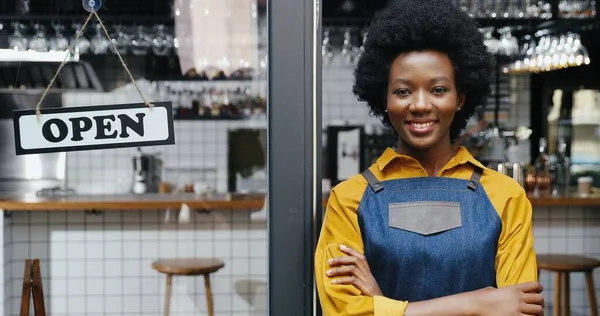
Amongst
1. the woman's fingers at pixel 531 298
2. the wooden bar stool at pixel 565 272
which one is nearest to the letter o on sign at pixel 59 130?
the woman's fingers at pixel 531 298

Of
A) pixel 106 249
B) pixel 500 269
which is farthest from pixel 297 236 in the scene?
pixel 106 249

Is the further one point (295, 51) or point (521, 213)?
point (295, 51)

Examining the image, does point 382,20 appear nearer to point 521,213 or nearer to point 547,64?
point 521,213

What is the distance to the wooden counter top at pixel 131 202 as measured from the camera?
423 centimetres

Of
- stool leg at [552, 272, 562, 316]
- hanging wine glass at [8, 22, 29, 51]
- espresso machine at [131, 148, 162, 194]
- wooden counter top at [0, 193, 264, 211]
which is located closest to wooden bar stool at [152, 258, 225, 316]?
wooden counter top at [0, 193, 264, 211]

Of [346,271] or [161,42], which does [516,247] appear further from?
[161,42]

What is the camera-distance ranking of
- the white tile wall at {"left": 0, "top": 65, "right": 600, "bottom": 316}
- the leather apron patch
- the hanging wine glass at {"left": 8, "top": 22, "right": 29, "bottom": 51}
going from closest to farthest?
the leather apron patch
the hanging wine glass at {"left": 8, "top": 22, "right": 29, "bottom": 51}
the white tile wall at {"left": 0, "top": 65, "right": 600, "bottom": 316}

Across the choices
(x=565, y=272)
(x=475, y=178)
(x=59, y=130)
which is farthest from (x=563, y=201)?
(x=59, y=130)

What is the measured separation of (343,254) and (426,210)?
0.70ft

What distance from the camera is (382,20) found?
1856mm

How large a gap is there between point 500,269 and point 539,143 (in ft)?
18.4

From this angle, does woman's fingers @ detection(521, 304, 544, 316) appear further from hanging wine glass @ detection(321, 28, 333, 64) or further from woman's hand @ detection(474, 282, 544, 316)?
hanging wine glass @ detection(321, 28, 333, 64)

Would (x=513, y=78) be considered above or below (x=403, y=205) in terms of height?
above

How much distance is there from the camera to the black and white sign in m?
2.18
